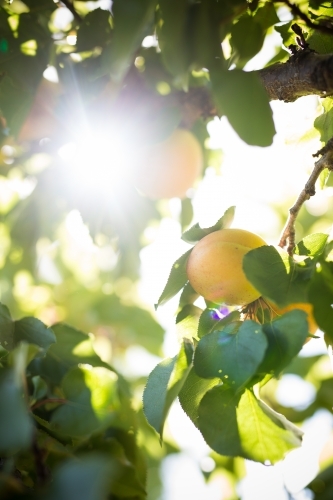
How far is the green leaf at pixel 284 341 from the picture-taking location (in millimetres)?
649

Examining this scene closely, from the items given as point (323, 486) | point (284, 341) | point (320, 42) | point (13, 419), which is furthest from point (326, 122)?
point (13, 419)

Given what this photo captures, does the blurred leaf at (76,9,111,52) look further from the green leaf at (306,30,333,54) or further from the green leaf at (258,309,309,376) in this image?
the green leaf at (258,309,309,376)

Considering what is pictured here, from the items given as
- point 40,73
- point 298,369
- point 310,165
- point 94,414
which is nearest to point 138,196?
point 310,165

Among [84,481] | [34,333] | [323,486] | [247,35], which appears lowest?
[323,486]

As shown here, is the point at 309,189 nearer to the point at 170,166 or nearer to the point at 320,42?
the point at 320,42

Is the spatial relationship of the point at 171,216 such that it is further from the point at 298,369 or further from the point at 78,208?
the point at 298,369

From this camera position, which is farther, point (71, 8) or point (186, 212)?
point (186, 212)

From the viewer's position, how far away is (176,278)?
0.92m

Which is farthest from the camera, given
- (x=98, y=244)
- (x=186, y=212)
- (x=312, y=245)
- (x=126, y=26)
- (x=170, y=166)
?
(x=186, y=212)

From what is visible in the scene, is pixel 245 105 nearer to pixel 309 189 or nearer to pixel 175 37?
pixel 175 37

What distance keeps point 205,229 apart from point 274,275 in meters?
0.23

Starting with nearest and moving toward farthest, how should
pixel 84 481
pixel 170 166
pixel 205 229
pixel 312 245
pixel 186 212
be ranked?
pixel 84 481
pixel 312 245
pixel 205 229
pixel 170 166
pixel 186 212

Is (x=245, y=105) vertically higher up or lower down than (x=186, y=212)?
higher up

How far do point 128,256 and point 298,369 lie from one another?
2.35 ft
